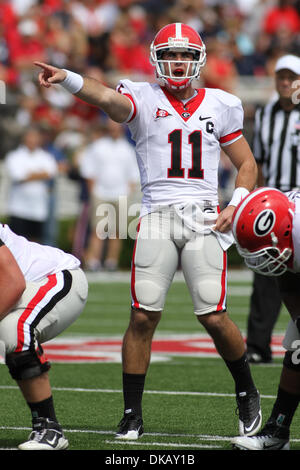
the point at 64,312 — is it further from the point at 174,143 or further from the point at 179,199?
the point at 174,143

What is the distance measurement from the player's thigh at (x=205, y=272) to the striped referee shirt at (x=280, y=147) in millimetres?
2369

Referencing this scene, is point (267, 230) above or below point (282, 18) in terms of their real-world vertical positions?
below

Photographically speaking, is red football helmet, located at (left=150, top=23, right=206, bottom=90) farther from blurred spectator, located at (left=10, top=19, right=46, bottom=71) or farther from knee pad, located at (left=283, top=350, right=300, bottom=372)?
blurred spectator, located at (left=10, top=19, right=46, bottom=71)

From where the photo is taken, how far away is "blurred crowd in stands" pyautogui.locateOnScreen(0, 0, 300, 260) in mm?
15375

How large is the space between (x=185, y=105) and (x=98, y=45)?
12.1 metres

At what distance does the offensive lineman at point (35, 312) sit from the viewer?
4262mm

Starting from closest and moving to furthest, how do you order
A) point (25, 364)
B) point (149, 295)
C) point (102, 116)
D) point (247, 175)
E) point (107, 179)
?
point (25, 364), point (149, 295), point (247, 175), point (107, 179), point (102, 116)

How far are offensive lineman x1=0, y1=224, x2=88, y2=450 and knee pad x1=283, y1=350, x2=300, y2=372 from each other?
0.94m

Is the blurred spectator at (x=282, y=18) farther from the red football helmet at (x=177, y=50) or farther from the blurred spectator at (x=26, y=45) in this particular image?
the red football helmet at (x=177, y=50)

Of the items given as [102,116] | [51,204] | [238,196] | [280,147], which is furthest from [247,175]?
[102,116]

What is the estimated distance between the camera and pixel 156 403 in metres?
5.80

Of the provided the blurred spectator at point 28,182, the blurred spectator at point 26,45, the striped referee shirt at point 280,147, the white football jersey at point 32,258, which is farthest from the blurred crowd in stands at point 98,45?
the white football jersey at point 32,258

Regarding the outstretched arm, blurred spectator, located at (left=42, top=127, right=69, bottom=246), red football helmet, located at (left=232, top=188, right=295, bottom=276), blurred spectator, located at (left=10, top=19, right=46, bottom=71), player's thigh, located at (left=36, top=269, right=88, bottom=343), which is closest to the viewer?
red football helmet, located at (left=232, top=188, right=295, bottom=276)

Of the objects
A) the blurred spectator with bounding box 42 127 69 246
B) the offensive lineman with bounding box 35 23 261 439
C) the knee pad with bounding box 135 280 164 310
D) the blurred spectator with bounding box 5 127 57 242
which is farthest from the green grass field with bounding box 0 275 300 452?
the blurred spectator with bounding box 42 127 69 246
